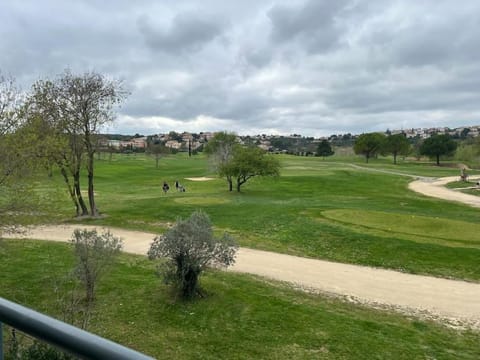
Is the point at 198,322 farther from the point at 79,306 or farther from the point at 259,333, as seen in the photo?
the point at 79,306

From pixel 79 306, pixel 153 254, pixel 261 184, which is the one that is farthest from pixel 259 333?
pixel 261 184

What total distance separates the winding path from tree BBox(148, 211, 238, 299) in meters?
3.79

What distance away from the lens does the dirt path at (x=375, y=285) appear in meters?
13.0

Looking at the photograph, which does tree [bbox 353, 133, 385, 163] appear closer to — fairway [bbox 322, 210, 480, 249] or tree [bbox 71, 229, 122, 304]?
fairway [bbox 322, 210, 480, 249]

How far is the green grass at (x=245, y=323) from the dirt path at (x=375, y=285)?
97 cm

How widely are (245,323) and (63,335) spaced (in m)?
10.2

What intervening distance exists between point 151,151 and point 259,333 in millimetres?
94707

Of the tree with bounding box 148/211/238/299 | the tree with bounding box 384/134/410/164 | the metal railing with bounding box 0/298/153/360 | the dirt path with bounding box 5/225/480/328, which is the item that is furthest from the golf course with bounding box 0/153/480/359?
the tree with bounding box 384/134/410/164

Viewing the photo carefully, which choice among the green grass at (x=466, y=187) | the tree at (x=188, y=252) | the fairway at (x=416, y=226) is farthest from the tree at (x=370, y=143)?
the tree at (x=188, y=252)

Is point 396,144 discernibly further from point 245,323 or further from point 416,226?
point 245,323

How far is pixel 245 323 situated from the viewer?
37.0 feet

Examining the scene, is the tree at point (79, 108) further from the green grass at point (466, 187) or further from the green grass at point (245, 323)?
the green grass at point (466, 187)

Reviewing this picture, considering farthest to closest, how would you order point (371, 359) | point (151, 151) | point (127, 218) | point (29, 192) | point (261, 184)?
point (151, 151), point (261, 184), point (127, 218), point (29, 192), point (371, 359)

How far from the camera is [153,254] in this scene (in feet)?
42.3
